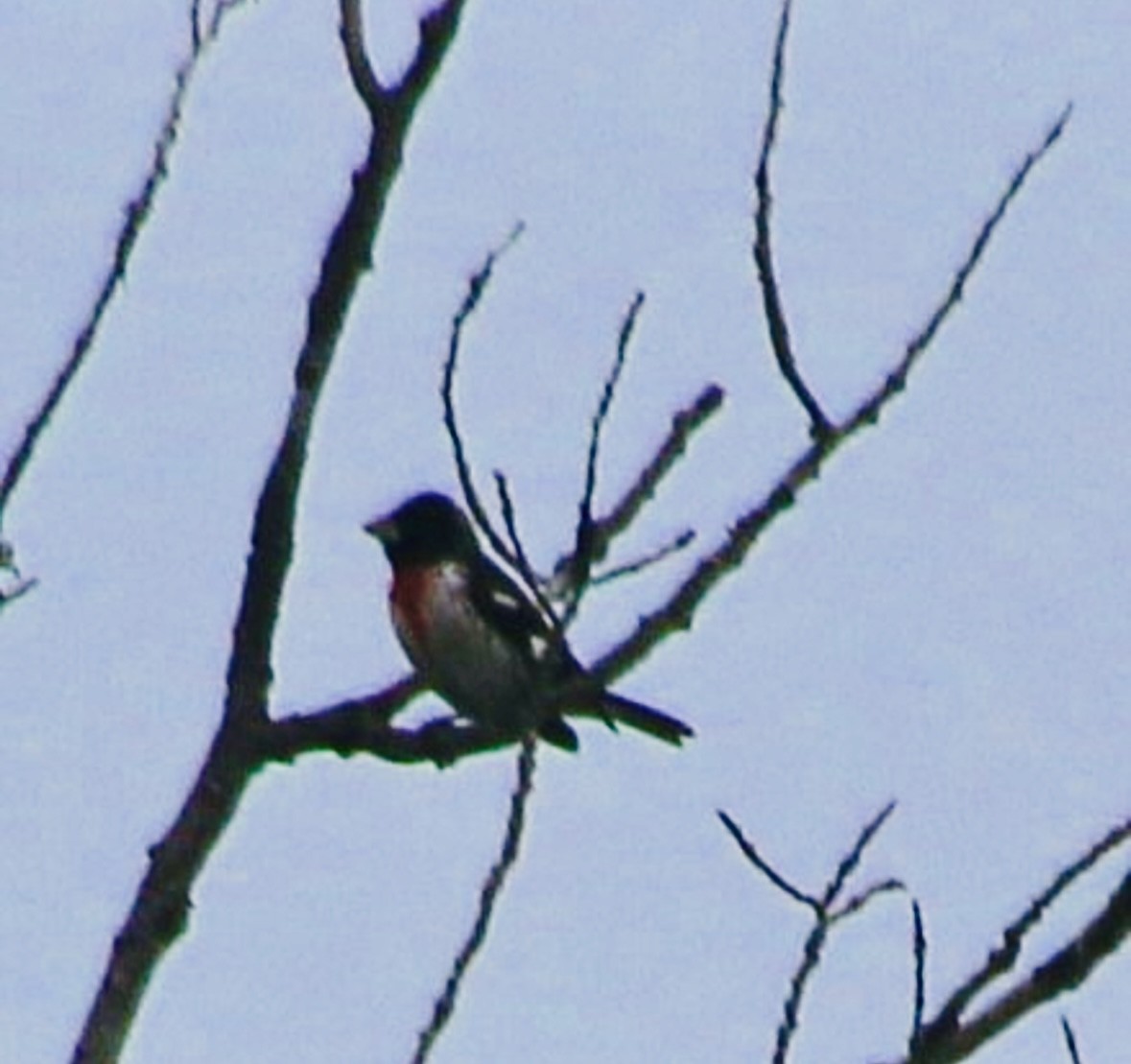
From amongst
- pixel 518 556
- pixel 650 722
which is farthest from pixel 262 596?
pixel 650 722

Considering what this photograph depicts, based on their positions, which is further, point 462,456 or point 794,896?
point 462,456

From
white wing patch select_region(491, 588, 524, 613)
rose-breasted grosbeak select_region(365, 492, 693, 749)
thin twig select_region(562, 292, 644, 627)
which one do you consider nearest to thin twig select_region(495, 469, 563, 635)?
thin twig select_region(562, 292, 644, 627)

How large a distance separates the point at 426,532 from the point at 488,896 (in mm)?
5512

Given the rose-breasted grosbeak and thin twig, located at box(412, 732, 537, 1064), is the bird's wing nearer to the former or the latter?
the rose-breasted grosbeak

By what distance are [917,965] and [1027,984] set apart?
1.03 ft

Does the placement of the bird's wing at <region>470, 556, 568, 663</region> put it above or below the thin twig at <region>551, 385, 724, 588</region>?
above

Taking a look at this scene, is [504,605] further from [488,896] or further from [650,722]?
[488,896]

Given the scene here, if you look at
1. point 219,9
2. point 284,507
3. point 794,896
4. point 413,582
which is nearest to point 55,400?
point 284,507

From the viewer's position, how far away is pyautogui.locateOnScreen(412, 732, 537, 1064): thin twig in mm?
2900

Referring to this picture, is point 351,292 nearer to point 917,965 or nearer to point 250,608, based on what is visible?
point 250,608

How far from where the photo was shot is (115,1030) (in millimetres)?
3000

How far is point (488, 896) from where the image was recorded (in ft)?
9.61

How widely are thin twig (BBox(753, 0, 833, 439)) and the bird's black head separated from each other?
474cm

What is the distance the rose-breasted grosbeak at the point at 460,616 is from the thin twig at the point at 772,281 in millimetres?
2628
